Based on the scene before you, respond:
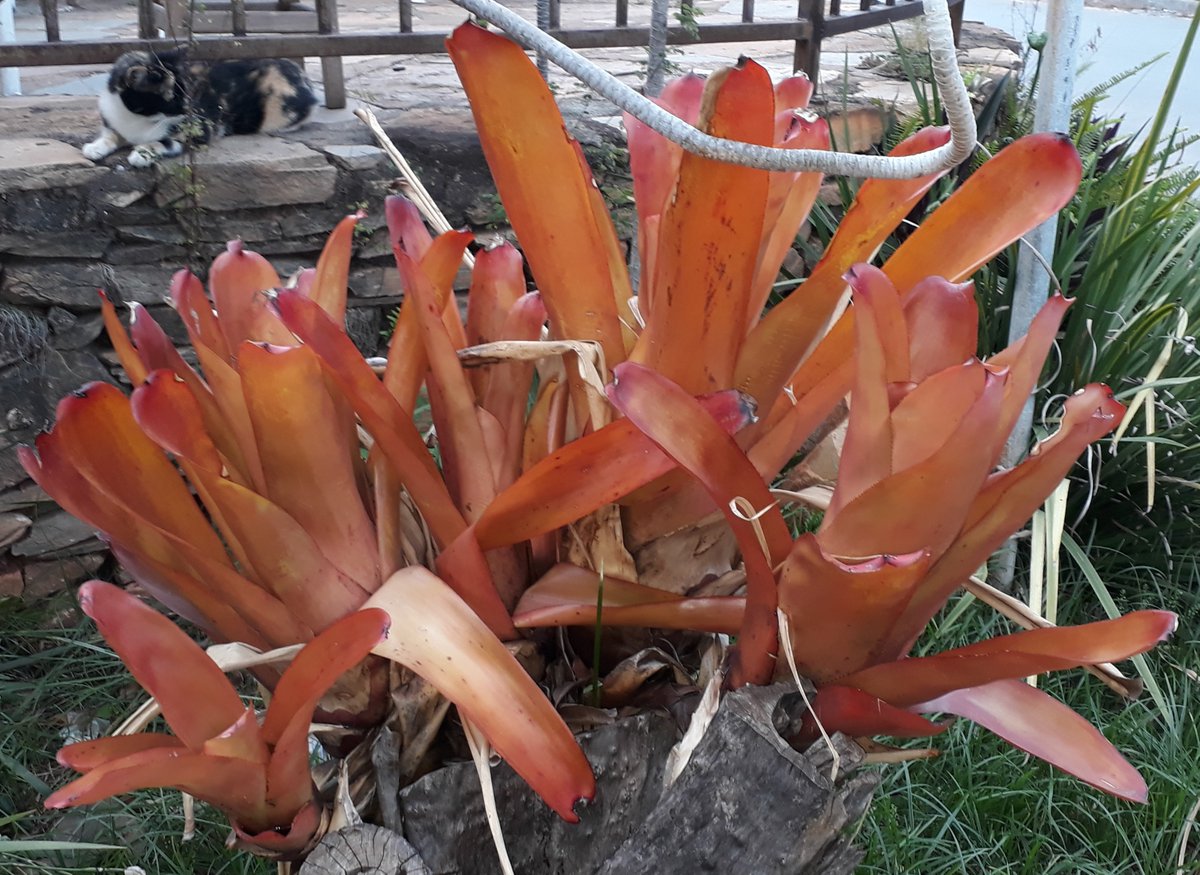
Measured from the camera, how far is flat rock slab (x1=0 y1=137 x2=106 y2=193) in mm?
2312

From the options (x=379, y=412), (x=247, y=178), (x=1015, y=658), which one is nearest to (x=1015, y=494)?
(x=1015, y=658)

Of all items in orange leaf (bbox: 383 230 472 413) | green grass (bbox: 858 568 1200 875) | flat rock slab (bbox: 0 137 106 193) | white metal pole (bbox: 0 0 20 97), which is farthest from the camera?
white metal pole (bbox: 0 0 20 97)

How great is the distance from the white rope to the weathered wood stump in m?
0.34

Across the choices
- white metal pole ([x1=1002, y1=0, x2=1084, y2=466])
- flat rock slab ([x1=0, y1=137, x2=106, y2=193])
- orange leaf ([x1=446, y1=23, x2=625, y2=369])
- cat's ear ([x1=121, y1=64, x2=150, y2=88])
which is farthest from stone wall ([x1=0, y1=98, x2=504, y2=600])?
orange leaf ([x1=446, y1=23, x2=625, y2=369])

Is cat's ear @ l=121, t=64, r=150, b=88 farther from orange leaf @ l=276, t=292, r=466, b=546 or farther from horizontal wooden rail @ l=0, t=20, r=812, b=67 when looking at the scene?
orange leaf @ l=276, t=292, r=466, b=546

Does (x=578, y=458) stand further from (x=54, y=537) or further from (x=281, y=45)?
(x=54, y=537)

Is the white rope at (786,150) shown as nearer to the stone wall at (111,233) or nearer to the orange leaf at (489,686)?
the orange leaf at (489,686)

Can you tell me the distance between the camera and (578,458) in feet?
2.25

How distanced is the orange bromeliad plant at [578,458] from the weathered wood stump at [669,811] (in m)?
0.04

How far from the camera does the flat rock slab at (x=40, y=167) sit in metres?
2.31

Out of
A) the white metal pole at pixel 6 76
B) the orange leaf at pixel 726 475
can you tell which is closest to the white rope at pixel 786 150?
the orange leaf at pixel 726 475

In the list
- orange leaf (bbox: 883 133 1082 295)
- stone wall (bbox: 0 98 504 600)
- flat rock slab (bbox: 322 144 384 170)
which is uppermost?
orange leaf (bbox: 883 133 1082 295)

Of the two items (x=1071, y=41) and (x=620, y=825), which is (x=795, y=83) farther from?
(x=1071, y=41)

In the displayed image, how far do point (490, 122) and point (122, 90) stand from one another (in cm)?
212
